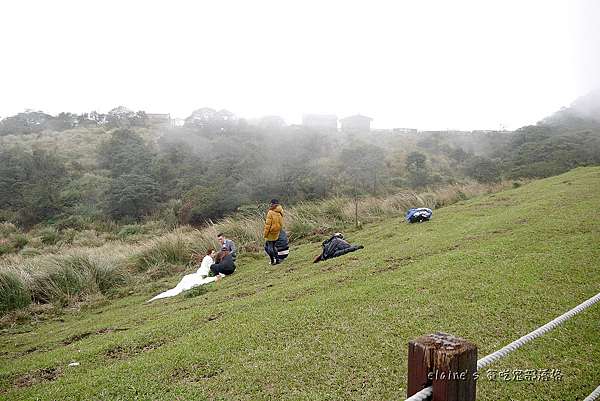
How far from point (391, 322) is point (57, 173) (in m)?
31.9

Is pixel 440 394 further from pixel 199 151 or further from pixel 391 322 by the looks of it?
pixel 199 151

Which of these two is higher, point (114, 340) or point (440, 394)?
point (440, 394)

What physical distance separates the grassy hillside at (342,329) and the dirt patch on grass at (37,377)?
0.02 metres

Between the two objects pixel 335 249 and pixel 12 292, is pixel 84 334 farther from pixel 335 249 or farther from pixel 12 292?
pixel 335 249

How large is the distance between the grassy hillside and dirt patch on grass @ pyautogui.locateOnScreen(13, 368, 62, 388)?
0.02 metres

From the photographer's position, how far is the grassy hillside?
322cm

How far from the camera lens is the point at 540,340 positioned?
3.52 metres

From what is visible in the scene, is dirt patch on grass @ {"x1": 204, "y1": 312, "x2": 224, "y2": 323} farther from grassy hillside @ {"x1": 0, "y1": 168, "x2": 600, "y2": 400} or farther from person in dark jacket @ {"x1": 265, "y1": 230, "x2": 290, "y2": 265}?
person in dark jacket @ {"x1": 265, "y1": 230, "x2": 290, "y2": 265}

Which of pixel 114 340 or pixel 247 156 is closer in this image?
pixel 114 340

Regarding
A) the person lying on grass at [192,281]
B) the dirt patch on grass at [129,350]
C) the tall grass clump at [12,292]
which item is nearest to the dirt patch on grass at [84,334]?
the dirt patch on grass at [129,350]

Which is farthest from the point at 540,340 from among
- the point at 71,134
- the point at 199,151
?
the point at 71,134

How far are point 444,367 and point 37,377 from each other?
466cm

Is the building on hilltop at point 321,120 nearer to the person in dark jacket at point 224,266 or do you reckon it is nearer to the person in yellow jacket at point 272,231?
the person in yellow jacket at point 272,231

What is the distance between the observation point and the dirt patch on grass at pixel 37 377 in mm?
4195
